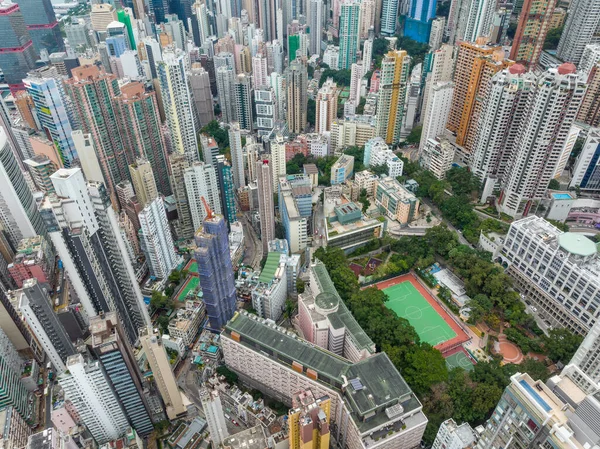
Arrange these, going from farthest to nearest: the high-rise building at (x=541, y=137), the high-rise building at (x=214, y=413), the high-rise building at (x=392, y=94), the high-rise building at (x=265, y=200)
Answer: the high-rise building at (x=392, y=94) → the high-rise building at (x=265, y=200) → the high-rise building at (x=541, y=137) → the high-rise building at (x=214, y=413)

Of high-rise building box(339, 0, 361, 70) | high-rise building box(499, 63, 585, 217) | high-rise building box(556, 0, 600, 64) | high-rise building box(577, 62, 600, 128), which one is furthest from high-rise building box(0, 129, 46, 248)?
high-rise building box(556, 0, 600, 64)

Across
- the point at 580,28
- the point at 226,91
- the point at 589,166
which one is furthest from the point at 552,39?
the point at 226,91

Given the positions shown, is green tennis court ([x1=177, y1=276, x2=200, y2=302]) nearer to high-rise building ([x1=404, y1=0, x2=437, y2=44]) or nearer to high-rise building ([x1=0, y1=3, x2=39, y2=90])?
high-rise building ([x1=0, y1=3, x2=39, y2=90])

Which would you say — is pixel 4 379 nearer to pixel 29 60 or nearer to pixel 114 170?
pixel 114 170

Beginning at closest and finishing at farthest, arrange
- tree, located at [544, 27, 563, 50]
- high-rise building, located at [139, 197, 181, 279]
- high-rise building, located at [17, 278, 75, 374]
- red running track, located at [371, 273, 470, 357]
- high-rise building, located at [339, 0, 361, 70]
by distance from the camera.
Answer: high-rise building, located at [17, 278, 75, 374], red running track, located at [371, 273, 470, 357], high-rise building, located at [139, 197, 181, 279], tree, located at [544, 27, 563, 50], high-rise building, located at [339, 0, 361, 70]

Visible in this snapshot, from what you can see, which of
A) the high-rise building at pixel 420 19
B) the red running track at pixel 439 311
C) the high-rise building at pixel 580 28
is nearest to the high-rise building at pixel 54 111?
the red running track at pixel 439 311

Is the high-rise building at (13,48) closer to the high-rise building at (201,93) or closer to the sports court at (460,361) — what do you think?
the high-rise building at (201,93)

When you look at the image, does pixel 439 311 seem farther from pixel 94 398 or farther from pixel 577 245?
pixel 94 398
